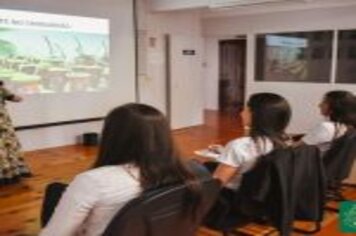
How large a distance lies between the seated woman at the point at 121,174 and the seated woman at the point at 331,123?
1907 mm

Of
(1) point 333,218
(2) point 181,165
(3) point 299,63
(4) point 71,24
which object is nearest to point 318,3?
(3) point 299,63

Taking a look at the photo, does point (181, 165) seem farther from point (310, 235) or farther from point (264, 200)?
point (310, 235)

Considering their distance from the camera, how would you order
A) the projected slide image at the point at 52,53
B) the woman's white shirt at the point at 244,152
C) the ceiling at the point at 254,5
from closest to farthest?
the woman's white shirt at the point at 244,152 < the projected slide image at the point at 52,53 < the ceiling at the point at 254,5

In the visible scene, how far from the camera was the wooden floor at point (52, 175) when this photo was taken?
313 cm

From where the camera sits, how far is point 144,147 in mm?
1411

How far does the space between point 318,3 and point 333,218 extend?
4431mm

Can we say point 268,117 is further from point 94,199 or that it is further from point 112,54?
point 112,54

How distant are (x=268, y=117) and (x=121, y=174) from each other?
109 cm

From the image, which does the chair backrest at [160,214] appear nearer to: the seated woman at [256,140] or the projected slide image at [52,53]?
the seated woman at [256,140]

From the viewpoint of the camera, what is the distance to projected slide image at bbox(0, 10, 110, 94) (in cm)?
534

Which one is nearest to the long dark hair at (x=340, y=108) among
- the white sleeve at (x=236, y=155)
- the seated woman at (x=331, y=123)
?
the seated woman at (x=331, y=123)

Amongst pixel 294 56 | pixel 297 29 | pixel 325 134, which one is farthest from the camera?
pixel 294 56

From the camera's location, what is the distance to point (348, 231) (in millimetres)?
3018

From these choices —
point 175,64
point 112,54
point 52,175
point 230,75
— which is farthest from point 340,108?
point 230,75
